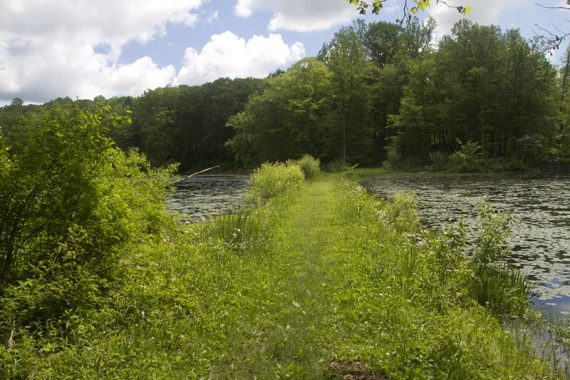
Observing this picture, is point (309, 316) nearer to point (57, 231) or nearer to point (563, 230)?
point (57, 231)

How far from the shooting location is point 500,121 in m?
48.8

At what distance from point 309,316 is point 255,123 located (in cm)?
6200

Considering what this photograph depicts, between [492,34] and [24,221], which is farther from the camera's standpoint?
[492,34]

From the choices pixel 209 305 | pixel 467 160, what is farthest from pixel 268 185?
pixel 467 160

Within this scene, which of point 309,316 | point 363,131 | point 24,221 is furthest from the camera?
point 363,131

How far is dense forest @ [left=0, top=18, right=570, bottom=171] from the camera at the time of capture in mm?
46562

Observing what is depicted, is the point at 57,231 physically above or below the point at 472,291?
above

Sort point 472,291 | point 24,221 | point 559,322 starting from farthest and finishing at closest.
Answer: point 472,291 < point 559,322 < point 24,221

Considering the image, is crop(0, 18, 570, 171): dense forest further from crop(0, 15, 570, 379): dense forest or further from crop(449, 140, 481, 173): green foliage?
crop(0, 15, 570, 379): dense forest

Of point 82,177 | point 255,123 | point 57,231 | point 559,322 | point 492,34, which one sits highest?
point 492,34

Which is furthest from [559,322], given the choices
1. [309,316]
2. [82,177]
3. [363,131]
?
[363,131]

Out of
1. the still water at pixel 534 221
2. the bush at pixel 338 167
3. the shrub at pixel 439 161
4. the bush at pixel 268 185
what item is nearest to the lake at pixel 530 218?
the still water at pixel 534 221

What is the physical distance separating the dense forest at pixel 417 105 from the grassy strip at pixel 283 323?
93.3 ft

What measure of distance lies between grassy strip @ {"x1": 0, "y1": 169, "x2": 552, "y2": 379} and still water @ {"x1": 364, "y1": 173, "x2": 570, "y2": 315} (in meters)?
1.98
